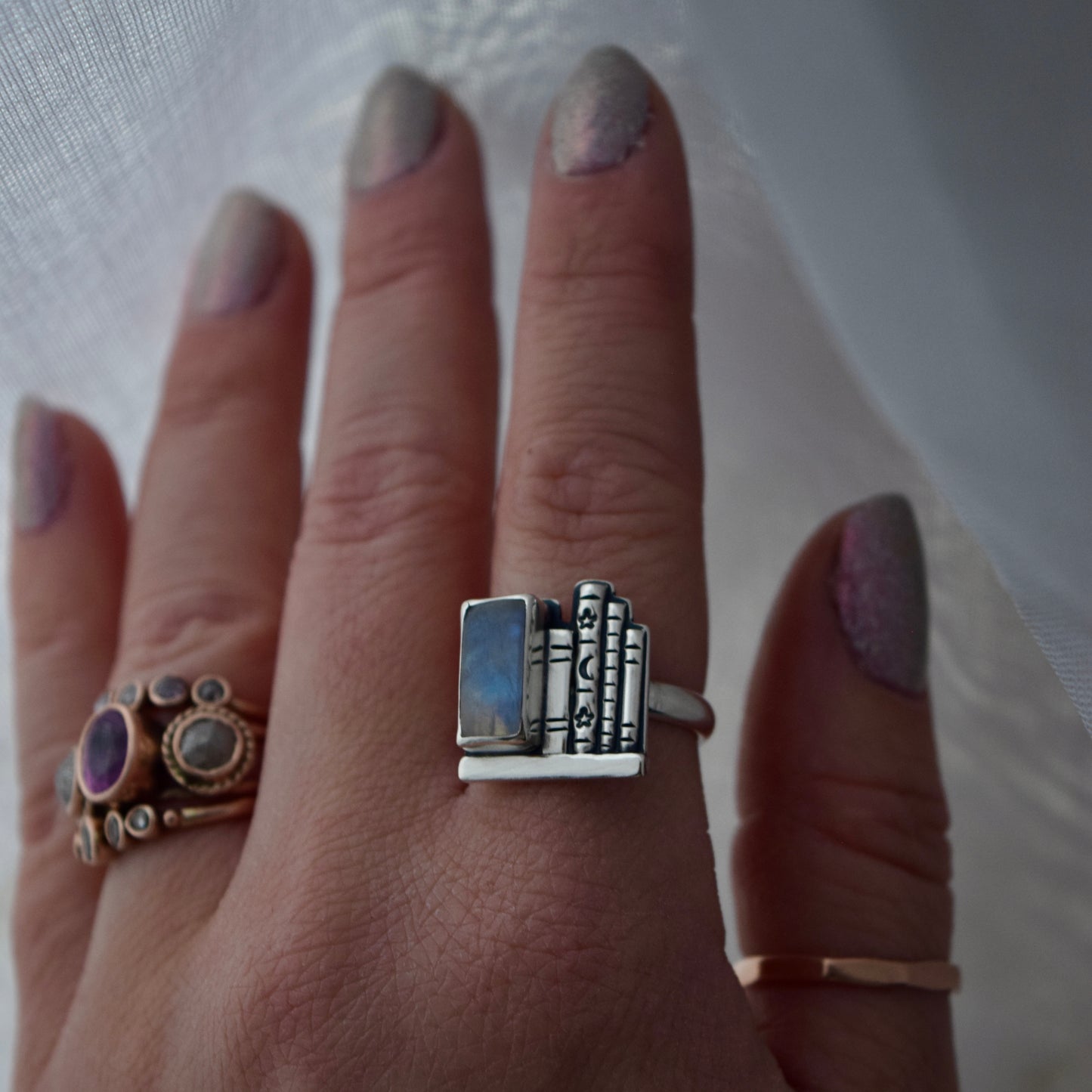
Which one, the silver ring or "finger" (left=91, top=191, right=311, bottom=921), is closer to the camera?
the silver ring

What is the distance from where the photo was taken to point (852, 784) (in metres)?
0.83

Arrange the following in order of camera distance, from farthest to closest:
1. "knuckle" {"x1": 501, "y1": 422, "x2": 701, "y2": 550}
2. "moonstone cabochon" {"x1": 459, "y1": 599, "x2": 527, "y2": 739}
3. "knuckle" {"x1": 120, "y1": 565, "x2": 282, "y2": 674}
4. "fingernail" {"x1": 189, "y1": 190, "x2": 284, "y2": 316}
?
1. "fingernail" {"x1": 189, "y1": 190, "x2": 284, "y2": 316}
2. "knuckle" {"x1": 120, "y1": 565, "x2": 282, "y2": 674}
3. "knuckle" {"x1": 501, "y1": 422, "x2": 701, "y2": 550}
4. "moonstone cabochon" {"x1": 459, "y1": 599, "x2": 527, "y2": 739}

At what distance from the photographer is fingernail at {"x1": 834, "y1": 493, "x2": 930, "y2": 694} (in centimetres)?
84

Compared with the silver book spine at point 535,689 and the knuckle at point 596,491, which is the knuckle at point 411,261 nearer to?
the knuckle at point 596,491

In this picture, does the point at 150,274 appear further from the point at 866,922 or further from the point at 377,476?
the point at 866,922

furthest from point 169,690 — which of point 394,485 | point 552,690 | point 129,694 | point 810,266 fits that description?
point 810,266

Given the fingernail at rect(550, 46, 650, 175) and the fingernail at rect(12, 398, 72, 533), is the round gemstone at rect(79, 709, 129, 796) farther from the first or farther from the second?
the fingernail at rect(550, 46, 650, 175)

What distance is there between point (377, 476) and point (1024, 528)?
0.49 metres

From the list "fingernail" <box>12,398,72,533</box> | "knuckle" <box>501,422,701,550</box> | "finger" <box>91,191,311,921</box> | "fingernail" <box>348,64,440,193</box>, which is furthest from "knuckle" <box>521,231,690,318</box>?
"fingernail" <box>12,398,72,533</box>

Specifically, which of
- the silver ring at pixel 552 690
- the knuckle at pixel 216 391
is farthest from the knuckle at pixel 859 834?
the knuckle at pixel 216 391

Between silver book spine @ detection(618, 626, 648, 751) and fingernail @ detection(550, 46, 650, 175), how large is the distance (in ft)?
1.28

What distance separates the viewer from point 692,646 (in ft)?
2.54

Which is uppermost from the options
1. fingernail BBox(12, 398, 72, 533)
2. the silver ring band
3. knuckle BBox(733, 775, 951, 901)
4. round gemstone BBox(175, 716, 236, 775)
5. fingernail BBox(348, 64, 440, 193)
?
fingernail BBox(348, 64, 440, 193)

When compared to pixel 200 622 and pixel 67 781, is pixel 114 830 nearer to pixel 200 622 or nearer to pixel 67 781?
pixel 67 781
